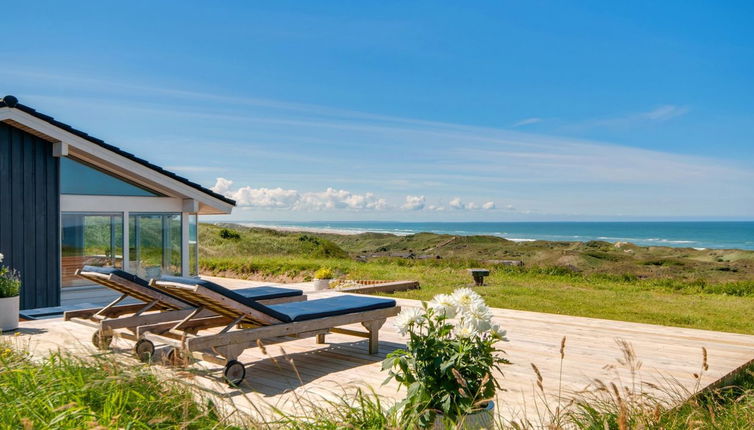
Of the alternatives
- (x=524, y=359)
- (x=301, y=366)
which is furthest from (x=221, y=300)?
(x=524, y=359)

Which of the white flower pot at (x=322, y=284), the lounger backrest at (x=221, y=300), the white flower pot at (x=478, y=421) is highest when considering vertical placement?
the lounger backrest at (x=221, y=300)

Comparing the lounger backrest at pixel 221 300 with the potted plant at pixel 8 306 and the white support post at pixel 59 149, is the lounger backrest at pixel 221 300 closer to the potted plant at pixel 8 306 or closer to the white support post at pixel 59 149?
the potted plant at pixel 8 306

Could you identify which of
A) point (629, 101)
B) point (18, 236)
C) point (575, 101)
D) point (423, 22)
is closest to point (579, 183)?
point (629, 101)

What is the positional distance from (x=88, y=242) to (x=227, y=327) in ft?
20.7

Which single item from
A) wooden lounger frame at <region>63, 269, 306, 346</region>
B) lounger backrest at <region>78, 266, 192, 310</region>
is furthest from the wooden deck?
lounger backrest at <region>78, 266, 192, 310</region>

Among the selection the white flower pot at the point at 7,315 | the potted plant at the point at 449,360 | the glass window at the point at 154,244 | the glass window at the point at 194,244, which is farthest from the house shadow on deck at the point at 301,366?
the glass window at the point at 194,244

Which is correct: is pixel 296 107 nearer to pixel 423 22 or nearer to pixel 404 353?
pixel 423 22

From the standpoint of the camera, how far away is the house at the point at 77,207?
8.87m

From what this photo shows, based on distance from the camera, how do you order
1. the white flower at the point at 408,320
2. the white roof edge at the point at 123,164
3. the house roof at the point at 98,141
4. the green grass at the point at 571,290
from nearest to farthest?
the white flower at the point at 408,320 → the house roof at the point at 98,141 → the white roof edge at the point at 123,164 → the green grass at the point at 571,290

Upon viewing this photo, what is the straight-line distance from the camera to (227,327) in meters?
4.68

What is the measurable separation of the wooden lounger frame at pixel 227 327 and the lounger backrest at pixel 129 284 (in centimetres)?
22

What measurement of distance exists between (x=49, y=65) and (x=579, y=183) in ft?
138

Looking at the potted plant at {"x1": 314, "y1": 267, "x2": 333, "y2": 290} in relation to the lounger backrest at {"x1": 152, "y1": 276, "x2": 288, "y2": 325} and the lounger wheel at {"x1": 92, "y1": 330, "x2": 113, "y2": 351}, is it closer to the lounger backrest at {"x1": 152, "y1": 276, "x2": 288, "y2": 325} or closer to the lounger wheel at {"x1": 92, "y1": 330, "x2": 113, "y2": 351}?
the lounger wheel at {"x1": 92, "y1": 330, "x2": 113, "y2": 351}

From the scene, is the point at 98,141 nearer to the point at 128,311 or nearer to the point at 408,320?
the point at 128,311
